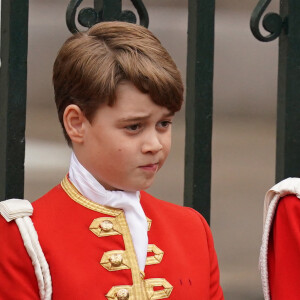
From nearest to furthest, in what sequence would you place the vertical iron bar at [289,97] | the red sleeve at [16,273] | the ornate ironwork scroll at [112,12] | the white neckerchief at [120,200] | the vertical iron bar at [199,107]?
1. the red sleeve at [16,273]
2. the white neckerchief at [120,200]
3. the ornate ironwork scroll at [112,12]
4. the vertical iron bar at [199,107]
5. the vertical iron bar at [289,97]

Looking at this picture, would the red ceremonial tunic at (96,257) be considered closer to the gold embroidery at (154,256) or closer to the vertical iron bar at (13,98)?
the gold embroidery at (154,256)

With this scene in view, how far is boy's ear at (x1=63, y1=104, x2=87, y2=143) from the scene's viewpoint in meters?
2.31

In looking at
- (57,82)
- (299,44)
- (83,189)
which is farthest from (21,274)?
(299,44)

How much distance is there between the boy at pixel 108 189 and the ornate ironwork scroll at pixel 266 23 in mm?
536

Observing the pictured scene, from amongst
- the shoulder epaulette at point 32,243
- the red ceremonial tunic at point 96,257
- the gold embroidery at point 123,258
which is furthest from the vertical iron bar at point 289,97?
the shoulder epaulette at point 32,243

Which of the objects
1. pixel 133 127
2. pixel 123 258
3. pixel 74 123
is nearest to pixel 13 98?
pixel 74 123

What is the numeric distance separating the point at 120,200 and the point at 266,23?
2.64ft

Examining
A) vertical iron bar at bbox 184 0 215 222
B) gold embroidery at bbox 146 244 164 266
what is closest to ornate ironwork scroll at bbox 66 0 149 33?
vertical iron bar at bbox 184 0 215 222

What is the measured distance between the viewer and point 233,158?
3305 millimetres

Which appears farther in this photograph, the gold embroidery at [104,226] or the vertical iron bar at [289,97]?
the vertical iron bar at [289,97]

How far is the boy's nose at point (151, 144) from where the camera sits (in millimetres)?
2281

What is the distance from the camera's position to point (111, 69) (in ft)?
Answer: 7.43

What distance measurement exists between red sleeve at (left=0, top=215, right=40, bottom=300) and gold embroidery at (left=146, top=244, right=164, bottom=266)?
0.27 m

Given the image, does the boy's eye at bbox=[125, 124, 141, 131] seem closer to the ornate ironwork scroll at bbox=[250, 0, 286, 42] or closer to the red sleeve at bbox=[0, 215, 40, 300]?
the red sleeve at bbox=[0, 215, 40, 300]
